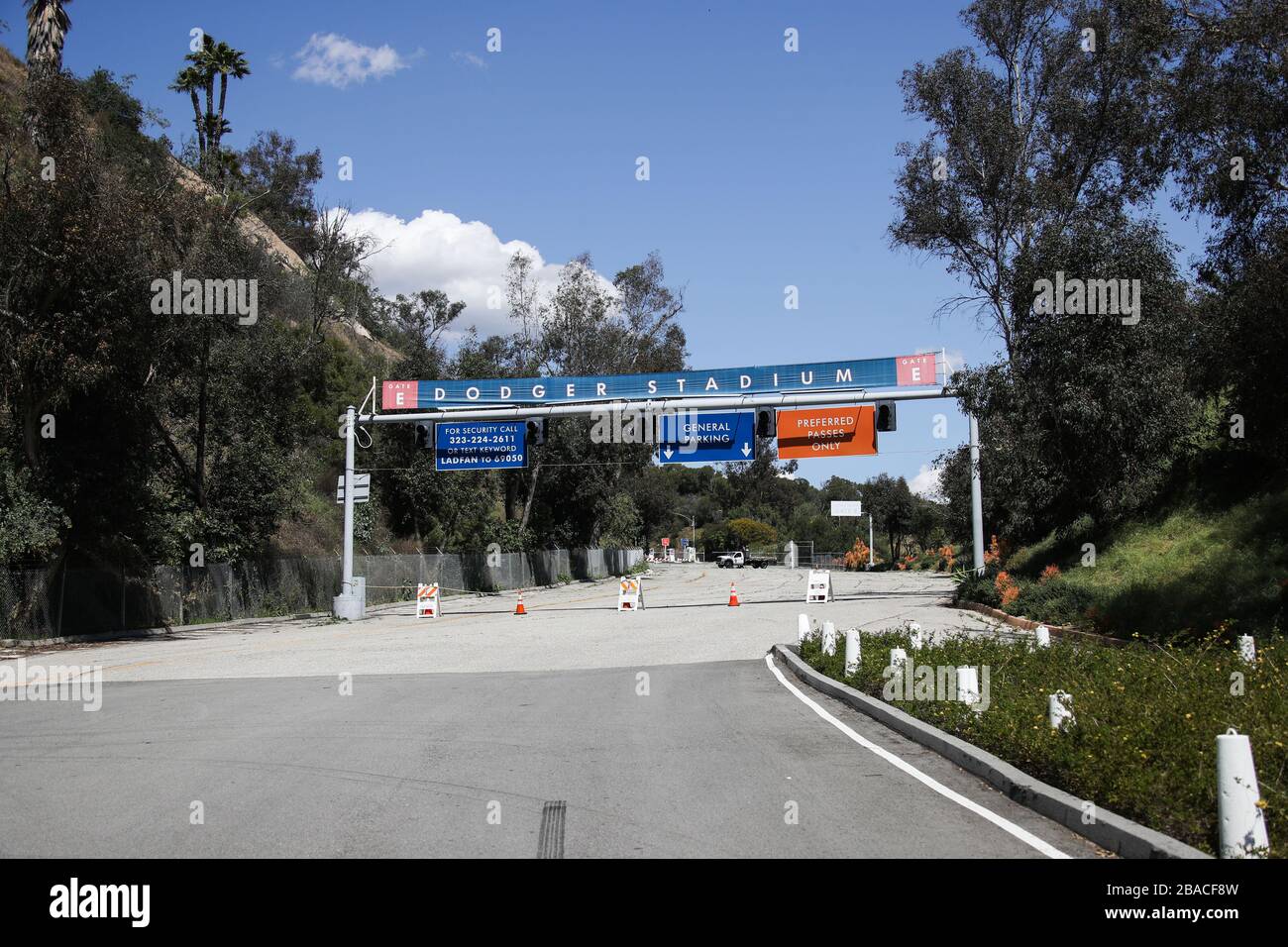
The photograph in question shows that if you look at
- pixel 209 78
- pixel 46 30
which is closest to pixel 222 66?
pixel 209 78

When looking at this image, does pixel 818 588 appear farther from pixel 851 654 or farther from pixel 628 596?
pixel 851 654

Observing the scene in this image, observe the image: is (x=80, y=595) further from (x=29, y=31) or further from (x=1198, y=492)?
(x=1198, y=492)

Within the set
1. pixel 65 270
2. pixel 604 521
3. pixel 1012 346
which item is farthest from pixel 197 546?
pixel 604 521

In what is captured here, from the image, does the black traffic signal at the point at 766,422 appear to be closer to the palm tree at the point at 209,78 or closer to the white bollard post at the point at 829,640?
the white bollard post at the point at 829,640

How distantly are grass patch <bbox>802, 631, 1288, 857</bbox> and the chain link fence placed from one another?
19259 millimetres

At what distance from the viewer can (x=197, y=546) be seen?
29.4 meters

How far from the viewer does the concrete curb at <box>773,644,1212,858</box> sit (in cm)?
576

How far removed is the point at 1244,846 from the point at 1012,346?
23787 millimetres

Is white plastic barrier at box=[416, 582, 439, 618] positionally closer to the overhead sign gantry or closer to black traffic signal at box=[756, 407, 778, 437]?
the overhead sign gantry

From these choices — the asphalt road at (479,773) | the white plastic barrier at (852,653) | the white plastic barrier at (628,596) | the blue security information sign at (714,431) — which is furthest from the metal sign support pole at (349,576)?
the white plastic barrier at (852,653)

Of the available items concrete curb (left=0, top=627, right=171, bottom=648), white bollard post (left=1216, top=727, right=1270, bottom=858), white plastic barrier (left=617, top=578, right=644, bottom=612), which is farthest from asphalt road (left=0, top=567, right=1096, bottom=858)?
white plastic barrier (left=617, top=578, right=644, bottom=612)

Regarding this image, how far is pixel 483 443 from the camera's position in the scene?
32.1 metres

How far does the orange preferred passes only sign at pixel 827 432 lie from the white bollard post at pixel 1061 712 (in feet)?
73.5

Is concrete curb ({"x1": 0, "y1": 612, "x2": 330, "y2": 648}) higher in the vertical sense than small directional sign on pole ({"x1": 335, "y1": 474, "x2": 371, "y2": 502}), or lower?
lower
